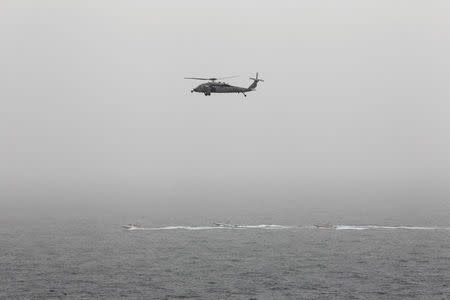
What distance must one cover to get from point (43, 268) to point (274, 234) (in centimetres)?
7499

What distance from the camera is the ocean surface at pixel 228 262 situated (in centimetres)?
11094

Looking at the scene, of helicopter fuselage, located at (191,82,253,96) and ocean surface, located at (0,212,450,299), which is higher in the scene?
helicopter fuselage, located at (191,82,253,96)

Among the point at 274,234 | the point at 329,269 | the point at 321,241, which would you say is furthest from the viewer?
the point at 274,234

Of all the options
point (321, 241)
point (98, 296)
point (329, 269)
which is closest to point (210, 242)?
point (321, 241)

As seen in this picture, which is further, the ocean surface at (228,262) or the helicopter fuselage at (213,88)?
the helicopter fuselage at (213,88)

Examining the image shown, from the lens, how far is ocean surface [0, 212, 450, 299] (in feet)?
364

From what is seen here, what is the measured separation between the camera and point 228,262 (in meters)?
138

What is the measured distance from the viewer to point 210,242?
541ft

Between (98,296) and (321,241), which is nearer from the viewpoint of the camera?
(98,296)

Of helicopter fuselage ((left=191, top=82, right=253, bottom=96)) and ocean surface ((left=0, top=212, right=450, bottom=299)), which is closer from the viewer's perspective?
ocean surface ((left=0, top=212, right=450, bottom=299))

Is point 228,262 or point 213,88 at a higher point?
point 213,88

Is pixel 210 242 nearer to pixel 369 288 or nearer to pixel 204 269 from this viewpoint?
pixel 204 269

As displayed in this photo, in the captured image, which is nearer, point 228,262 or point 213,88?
point 213,88

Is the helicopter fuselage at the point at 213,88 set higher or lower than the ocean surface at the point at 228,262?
higher
